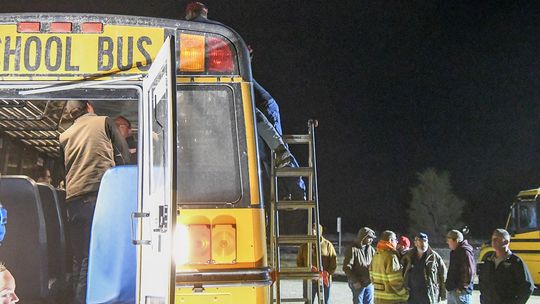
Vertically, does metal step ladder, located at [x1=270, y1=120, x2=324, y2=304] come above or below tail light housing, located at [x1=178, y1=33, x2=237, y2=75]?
below

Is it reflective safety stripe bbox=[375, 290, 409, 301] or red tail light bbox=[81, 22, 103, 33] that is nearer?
red tail light bbox=[81, 22, 103, 33]

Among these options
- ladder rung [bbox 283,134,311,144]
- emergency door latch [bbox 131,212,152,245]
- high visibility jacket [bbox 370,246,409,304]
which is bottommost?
high visibility jacket [bbox 370,246,409,304]

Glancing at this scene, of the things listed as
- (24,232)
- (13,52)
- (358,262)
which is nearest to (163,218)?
(24,232)

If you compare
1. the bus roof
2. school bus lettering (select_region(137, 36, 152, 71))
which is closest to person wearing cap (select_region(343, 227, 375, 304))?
school bus lettering (select_region(137, 36, 152, 71))

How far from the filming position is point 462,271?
875 cm

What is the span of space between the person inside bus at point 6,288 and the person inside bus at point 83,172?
473mm

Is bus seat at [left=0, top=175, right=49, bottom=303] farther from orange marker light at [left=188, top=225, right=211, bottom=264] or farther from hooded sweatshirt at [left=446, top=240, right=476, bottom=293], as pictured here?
hooded sweatshirt at [left=446, top=240, right=476, bottom=293]

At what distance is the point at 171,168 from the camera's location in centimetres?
323

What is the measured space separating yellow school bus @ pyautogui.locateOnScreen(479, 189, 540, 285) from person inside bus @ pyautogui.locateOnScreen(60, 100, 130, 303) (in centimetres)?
1484

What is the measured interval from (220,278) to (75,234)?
1.55 metres

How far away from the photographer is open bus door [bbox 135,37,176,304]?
3260mm

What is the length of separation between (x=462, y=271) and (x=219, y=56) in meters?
5.87

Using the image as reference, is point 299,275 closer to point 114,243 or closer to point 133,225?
point 114,243

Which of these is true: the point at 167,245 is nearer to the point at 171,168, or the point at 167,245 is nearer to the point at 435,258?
the point at 171,168
